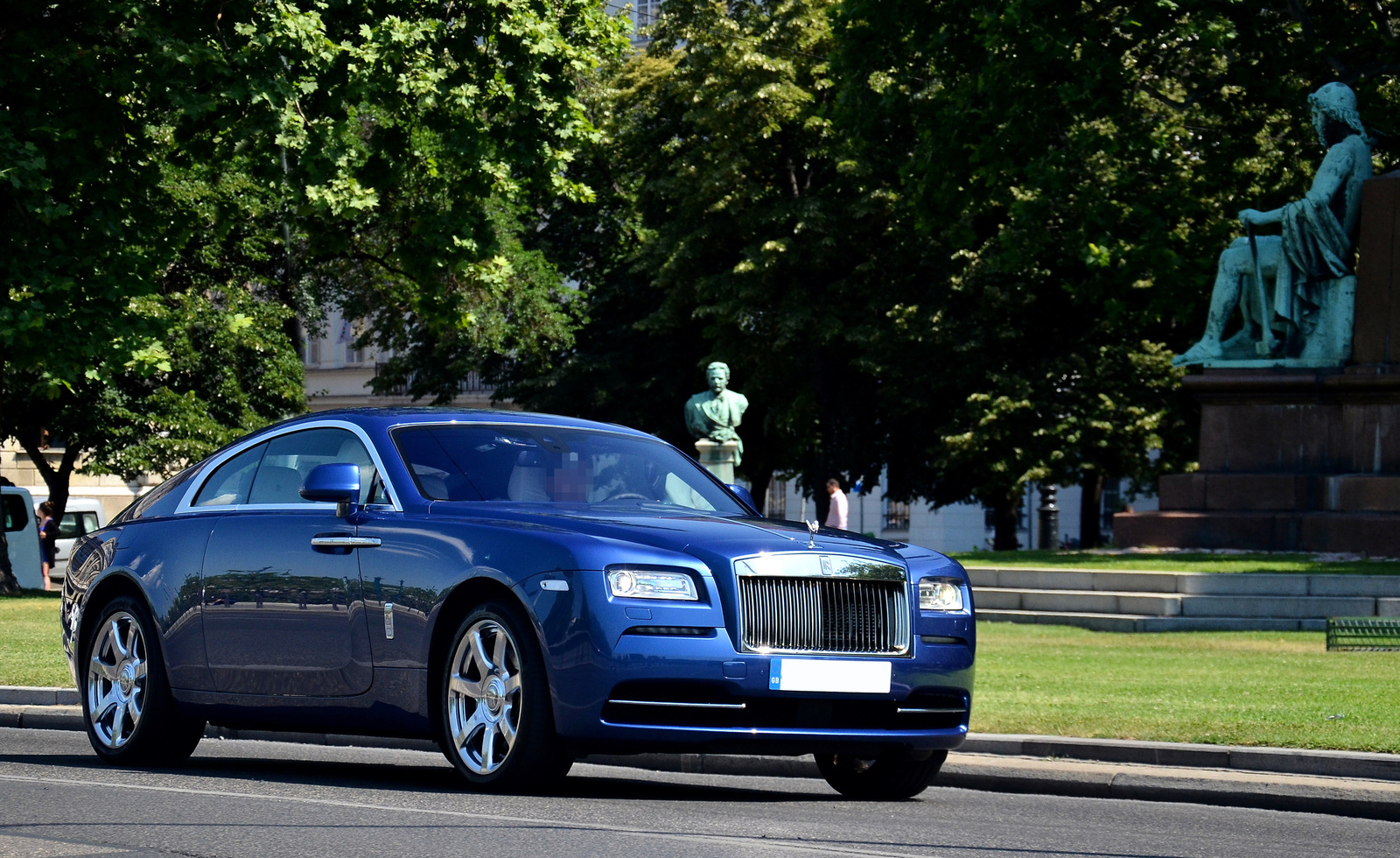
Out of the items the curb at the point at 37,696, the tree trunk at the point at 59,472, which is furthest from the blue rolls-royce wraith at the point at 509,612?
the tree trunk at the point at 59,472

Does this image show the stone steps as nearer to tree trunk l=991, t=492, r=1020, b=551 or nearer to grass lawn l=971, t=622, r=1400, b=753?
grass lawn l=971, t=622, r=1400, b=753

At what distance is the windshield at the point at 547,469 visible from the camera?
28.9 ft

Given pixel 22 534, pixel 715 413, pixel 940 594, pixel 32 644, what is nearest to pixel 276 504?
pixel 940 594

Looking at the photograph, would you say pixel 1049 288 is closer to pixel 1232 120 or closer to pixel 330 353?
pixel 1232 120

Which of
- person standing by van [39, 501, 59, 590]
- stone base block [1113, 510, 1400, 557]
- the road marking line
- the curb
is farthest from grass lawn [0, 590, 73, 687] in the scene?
stone base block [1113, 510, 1400, 557]

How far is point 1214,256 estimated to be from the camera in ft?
112

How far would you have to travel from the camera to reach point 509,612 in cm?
791

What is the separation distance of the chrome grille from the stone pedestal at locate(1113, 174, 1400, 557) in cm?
1654

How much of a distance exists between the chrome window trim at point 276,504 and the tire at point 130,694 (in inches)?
21.7

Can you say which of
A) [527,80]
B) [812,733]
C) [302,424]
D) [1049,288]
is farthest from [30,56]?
[1049,288]

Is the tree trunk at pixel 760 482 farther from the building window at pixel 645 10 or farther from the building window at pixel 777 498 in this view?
the building window at pixel 645 10

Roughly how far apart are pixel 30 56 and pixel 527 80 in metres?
5.51

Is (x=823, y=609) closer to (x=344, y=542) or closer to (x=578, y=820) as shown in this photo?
(x=578, y=820)

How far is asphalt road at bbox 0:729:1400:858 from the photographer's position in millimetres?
6723
